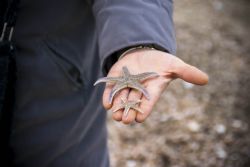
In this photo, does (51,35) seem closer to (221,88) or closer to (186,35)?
(221,88)

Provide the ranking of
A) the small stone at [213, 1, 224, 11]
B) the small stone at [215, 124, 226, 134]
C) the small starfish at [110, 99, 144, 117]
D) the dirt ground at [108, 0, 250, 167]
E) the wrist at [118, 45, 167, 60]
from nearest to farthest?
the small starfish at [110, 99, 144, 117] < the wrist at [118, 45, 167, 60] < the dirt ground at [108, 0, 250, 167] < the small stone at [215, 124, 226, 134] < the small stone at [213, 1, 224, 11]

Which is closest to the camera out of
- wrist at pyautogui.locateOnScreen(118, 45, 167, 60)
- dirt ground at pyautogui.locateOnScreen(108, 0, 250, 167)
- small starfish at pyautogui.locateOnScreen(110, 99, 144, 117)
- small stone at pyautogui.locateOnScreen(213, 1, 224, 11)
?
small starfish at pyautogui.locateOnScreen(110, 99, 144, 117)

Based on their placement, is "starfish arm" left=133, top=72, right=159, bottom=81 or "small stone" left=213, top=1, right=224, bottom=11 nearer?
"starfish arm" left=133, top=72, right=159, bottom=81

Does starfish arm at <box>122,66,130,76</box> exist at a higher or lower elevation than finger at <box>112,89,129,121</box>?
higher

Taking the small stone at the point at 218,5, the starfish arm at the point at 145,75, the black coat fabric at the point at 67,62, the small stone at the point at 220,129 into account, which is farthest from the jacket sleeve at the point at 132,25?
the small stone at the point at 218,5

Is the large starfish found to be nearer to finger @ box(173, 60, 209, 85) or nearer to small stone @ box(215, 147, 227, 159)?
finger @ box(173, 60, 209, 85)

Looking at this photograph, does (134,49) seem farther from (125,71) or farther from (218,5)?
(218,5)

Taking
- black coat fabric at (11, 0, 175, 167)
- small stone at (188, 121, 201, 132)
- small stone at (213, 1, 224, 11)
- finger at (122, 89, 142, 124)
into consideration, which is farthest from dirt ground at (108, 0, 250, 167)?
finger at (122, 89, 142, 124)

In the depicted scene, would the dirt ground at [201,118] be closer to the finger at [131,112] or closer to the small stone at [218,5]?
the small stone at [218,5]
